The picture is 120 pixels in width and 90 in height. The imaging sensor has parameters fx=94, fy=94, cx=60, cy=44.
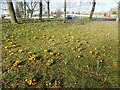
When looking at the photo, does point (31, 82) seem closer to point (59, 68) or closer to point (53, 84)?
point (53, 84)

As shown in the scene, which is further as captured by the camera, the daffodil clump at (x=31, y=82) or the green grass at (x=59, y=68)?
the green grass at (x=59, y=68)

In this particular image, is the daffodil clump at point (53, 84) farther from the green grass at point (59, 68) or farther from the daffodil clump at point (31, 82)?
the daffodil clump at point (31, 82)

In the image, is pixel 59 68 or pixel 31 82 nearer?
pixel 31 82

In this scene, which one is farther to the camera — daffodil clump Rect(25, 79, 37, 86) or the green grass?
the green grass

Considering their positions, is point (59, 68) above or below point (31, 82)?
above

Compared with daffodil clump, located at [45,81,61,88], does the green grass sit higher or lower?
higher

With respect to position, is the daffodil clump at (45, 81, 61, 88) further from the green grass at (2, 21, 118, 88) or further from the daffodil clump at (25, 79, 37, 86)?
the daffodil clump at (25, 79, 37, 86)

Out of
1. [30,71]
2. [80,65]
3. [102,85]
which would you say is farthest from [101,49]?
[30,71]

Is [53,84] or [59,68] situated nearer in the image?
[53,84]

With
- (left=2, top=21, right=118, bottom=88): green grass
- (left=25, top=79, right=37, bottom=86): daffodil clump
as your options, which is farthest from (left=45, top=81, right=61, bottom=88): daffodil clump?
(left=25, top=79, right=37, bottom=86): daffodil clump

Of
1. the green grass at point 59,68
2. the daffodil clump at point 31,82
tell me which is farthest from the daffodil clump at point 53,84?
the daffodil clump at point 31,82

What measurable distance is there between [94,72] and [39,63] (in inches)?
72.0

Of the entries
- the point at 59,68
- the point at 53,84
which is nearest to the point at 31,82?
the point at 53,84

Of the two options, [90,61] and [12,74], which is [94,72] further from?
[12,74]
